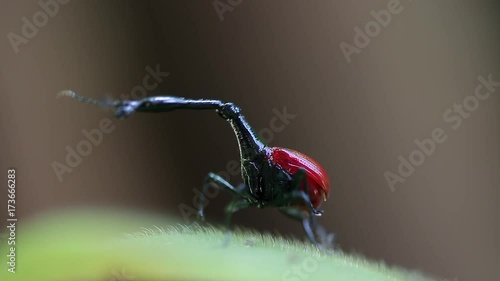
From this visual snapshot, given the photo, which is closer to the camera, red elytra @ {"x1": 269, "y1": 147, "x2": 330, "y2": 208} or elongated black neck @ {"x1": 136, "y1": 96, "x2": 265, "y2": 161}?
elongated black neck @ {"x1": 136, "y1": 96, "x2": 265, "y2": 161}

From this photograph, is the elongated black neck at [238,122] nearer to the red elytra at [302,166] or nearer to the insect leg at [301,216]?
the red elytra at [302,166]

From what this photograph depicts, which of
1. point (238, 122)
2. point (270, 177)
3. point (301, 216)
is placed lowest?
point (301, 216)

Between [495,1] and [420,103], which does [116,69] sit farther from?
[495,1]

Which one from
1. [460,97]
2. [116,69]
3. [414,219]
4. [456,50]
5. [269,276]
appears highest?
[116,69]

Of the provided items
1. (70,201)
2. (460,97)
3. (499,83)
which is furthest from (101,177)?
(499,83)

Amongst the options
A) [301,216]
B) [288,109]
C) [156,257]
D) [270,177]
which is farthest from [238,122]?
[288,109]

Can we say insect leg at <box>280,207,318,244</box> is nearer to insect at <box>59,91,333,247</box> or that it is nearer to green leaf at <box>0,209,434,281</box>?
insect at <box>59,91,333,247</box>

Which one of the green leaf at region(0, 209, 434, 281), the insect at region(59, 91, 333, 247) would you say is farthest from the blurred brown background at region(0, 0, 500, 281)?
the green leaf at region(0, 209, 434, 281)

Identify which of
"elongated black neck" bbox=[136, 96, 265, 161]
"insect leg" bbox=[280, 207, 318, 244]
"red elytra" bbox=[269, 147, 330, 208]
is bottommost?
"insect leg" bbox=[280, 207, 318, 244]

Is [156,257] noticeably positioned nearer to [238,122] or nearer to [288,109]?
[238,122]
